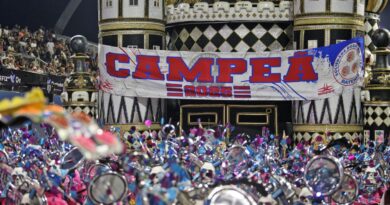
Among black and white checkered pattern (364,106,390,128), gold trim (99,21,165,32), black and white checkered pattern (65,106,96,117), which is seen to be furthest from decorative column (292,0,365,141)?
black and white checkered pattern (65,106,96,117)

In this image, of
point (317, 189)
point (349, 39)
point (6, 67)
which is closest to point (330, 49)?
point (349, 39)

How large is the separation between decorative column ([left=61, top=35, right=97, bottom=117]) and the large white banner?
2.37 ft

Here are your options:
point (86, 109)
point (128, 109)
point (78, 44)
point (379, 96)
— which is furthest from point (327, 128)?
point (78, 44)

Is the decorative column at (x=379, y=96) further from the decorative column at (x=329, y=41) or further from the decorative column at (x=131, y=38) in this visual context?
the decorative column at (x=131, y=38)

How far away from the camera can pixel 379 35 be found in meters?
14.0

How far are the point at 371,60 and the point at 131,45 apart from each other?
4.31m

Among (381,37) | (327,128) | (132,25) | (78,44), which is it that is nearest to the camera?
(327,128)

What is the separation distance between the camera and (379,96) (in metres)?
13.8

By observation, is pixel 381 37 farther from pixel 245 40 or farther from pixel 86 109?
pixel 86 109

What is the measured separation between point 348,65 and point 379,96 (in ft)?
2.65

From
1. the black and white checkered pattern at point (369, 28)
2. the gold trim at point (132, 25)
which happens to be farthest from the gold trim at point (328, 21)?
the gold trim at point (132, 25)

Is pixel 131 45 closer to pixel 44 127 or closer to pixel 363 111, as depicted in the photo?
pixel 44 127

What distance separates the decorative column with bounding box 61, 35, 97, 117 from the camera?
15.0 meters

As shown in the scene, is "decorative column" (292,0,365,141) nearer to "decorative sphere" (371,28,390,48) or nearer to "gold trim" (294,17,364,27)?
"gold trim" (294,17,364,27)
